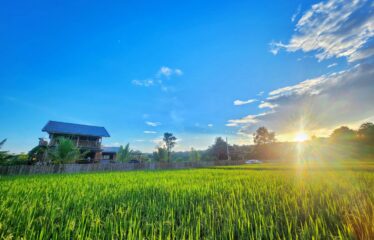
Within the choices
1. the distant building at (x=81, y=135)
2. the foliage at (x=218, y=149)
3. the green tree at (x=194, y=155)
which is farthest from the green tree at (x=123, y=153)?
the foliage at (x=218, y=149)

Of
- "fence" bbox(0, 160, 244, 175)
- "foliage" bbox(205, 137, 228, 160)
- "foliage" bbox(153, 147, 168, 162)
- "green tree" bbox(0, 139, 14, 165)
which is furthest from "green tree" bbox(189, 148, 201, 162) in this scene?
"green tree" bbox(0, 139, 14, 165)

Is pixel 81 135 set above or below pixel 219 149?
above

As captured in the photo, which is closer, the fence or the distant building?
the fence

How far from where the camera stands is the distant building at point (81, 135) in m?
24.8

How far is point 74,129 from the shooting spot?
27.2 metres

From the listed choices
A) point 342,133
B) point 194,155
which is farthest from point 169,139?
point 342,133

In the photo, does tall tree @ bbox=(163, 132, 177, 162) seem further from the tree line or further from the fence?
the fence

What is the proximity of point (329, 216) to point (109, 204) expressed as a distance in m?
3.93

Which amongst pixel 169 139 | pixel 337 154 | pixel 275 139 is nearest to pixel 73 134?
pixel 169 139

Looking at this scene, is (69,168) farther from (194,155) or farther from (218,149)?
(218,149)

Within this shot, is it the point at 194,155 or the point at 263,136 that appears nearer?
the point at 194,155

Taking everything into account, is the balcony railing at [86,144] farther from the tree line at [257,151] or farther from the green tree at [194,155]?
the green tree at [194,155]

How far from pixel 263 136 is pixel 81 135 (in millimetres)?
64952

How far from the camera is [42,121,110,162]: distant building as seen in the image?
24808mm
